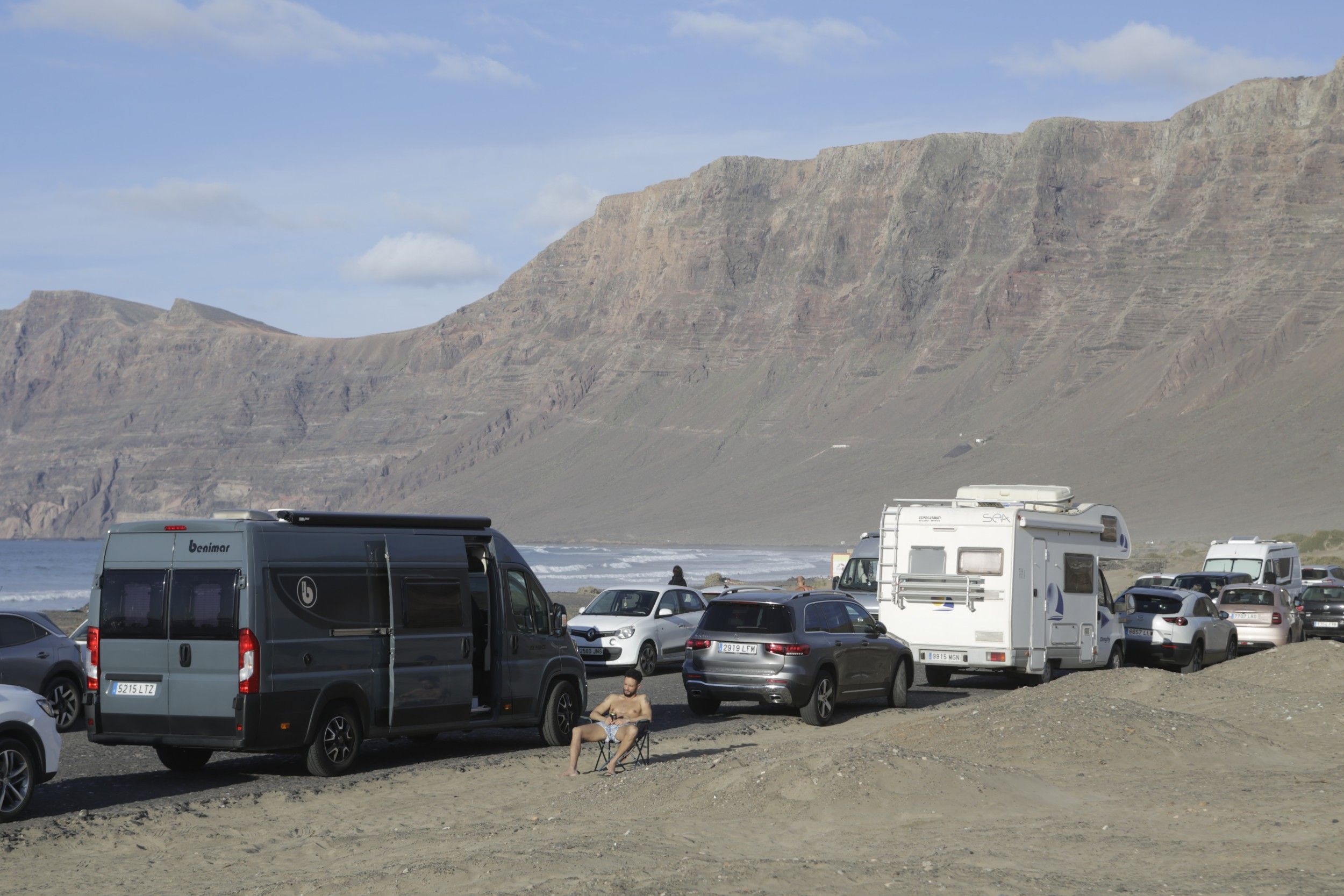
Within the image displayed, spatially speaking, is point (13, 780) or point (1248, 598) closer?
point (13, 780)

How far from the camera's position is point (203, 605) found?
1207cm

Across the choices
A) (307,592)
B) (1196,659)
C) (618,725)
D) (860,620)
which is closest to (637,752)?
(618,725)

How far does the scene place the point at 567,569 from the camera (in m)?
96.4

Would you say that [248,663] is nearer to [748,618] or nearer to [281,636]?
[281,636]

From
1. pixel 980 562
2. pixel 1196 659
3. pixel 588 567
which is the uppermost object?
pixel 980 562

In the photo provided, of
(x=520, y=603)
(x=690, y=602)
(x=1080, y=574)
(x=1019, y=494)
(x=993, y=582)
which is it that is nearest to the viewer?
(x=520, y=603)

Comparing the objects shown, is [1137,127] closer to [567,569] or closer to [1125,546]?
[567,569]

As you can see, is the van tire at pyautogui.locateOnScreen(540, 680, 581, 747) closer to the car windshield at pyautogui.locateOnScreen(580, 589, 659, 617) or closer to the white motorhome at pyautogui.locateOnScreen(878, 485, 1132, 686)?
the white motorhome at pyautogui.locateOnScreen(878, 485, 1132, 686)

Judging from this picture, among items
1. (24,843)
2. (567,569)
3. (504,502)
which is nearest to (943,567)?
(24,843)

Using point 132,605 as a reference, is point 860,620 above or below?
below

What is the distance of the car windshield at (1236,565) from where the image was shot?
35.4 meters

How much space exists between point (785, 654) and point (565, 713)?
2840 millimetres

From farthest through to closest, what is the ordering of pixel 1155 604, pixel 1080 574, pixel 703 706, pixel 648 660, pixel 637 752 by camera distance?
pixel 1155 604
pixel 648 660
pixel 1080 574
pixel 703 706
pixel 637 752

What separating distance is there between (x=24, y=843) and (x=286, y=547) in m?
3.22
